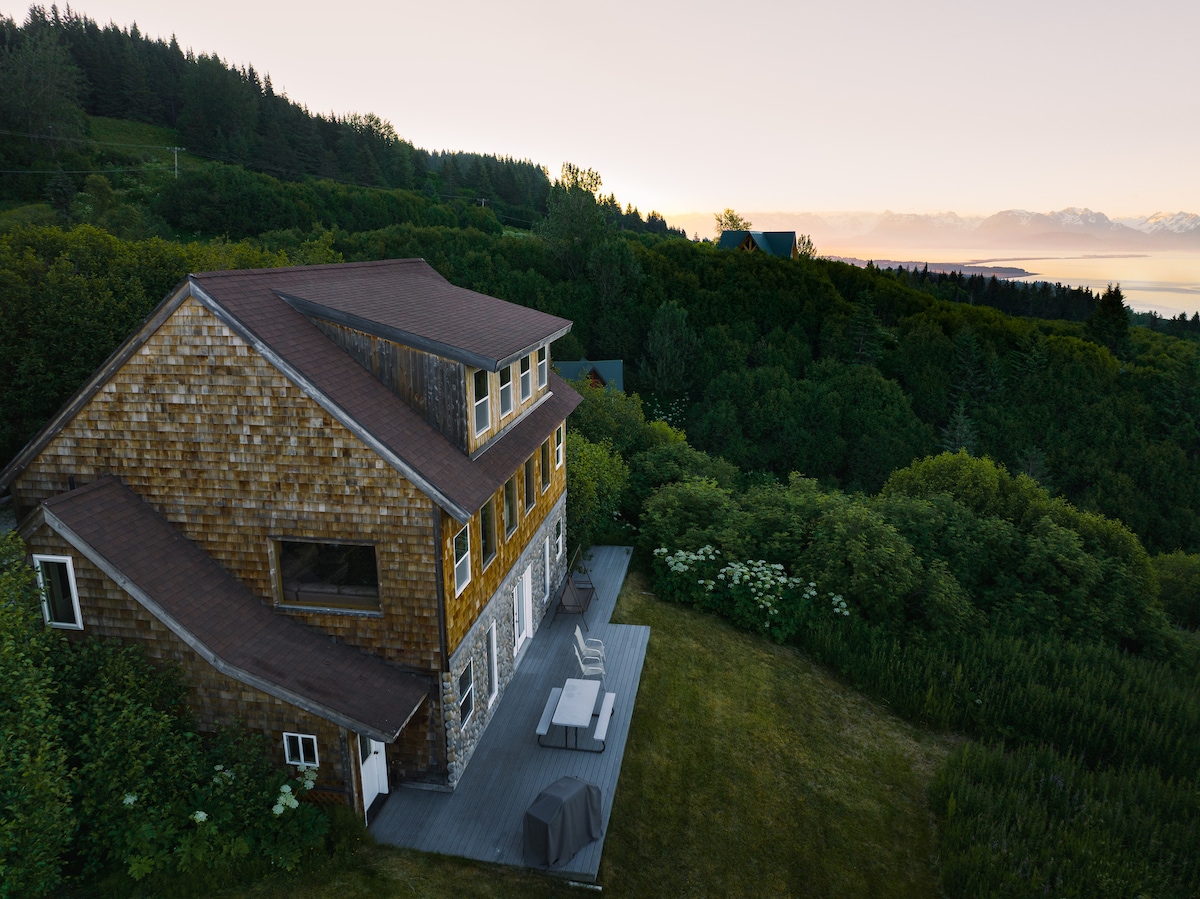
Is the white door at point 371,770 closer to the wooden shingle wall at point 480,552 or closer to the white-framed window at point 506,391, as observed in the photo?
the wooden shingle wall at point 480,552

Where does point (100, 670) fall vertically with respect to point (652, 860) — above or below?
above

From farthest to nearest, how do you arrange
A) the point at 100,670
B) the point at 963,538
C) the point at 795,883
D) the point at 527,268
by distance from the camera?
1. the point at 527,268
2. the point at 963,538
3. the point at 795,883
4. the point at 100,670

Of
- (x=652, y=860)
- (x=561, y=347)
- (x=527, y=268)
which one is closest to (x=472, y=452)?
(x=652, y=860)

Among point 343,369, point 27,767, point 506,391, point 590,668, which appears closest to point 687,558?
point 590,668

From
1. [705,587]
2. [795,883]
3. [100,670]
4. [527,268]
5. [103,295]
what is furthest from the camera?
[527,268]

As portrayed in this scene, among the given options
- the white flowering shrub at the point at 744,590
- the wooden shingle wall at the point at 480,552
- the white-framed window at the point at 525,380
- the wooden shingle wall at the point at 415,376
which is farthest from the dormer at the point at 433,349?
the white flowering shrub at the point at 744,590

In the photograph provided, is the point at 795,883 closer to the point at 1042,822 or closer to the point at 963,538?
the point at 1042,822

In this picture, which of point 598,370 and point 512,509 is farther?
point 598,370

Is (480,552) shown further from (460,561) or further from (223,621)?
(223,621)
